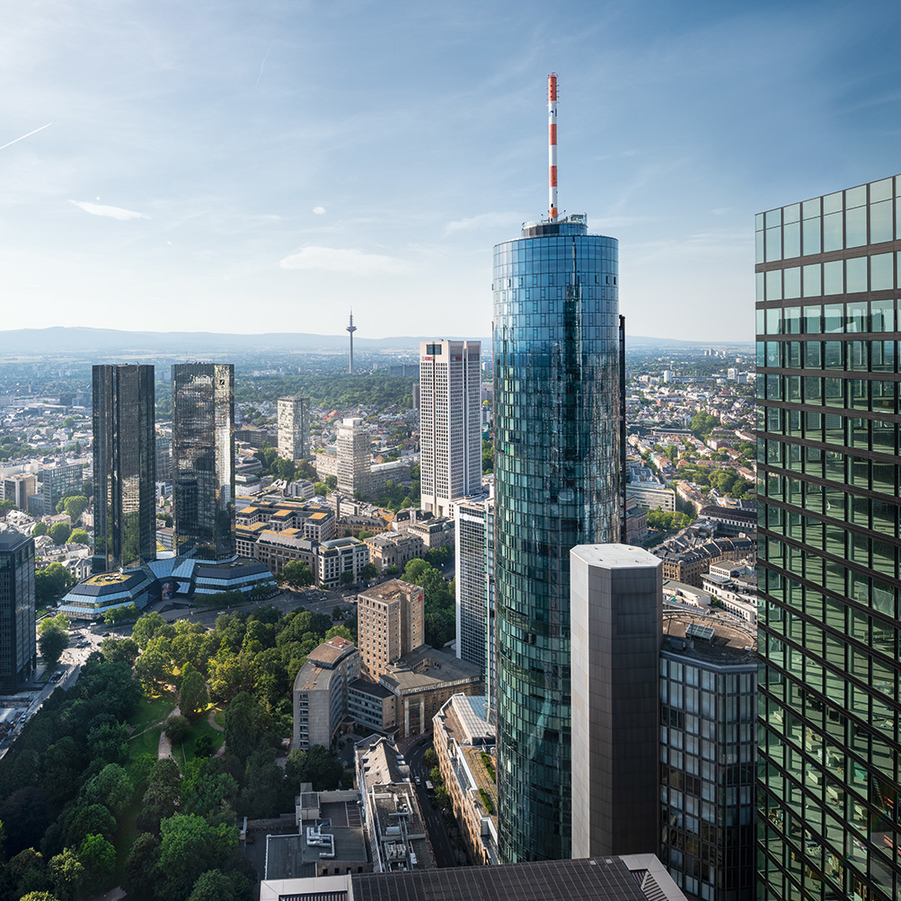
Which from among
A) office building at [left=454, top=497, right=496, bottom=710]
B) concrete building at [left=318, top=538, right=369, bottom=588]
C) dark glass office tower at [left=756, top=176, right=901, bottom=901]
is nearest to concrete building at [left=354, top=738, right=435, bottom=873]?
office building at [left=454, top=497, right=496, bottom=710]

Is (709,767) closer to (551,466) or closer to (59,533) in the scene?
(551,466)

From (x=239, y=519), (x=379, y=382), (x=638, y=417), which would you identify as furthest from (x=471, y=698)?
(x=379, y=382)

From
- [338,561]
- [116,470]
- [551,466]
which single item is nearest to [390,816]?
[551,466]

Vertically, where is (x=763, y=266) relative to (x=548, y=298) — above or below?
below

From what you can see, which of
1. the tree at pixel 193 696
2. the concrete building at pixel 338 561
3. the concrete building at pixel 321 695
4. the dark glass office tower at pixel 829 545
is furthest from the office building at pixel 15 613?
the dark glass office tower at pixel 829 545

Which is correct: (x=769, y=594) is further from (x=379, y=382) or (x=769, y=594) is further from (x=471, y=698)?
(x=379, y=382)

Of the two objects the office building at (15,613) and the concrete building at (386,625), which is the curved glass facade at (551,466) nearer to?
the concrete building at (386,625)
